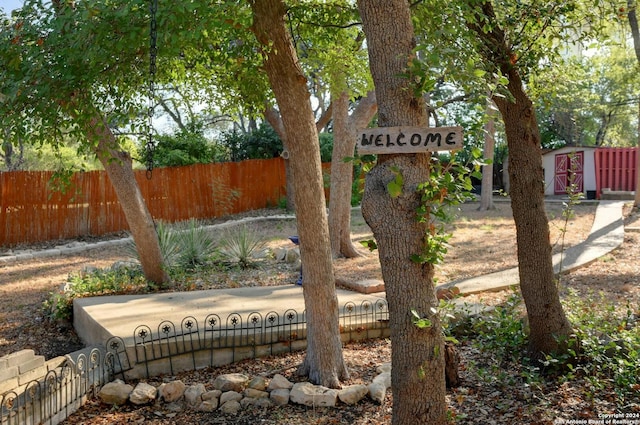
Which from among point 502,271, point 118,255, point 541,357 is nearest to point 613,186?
point 502,271

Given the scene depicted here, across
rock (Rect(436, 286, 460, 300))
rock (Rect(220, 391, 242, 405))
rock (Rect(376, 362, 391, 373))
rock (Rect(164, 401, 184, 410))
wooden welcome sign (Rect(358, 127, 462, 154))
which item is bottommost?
rock (Rect(164, 401, 184, 410))

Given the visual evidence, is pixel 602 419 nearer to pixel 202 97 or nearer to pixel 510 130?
pixel 510 130

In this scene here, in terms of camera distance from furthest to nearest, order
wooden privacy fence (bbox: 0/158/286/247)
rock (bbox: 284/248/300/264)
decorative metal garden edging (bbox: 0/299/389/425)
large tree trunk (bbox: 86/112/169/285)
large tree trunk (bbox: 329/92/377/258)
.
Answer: wooden privacy fence (bbox: 0/158/286/247) < large tree trunk (bbox: 329/92/377/258) < rock (bbox: 284/248/300/264) < large tree trunk (bbox: 86/112/169/285) < decorative metal garden edging (bbox: 0/299/389/425)

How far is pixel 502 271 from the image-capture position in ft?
27.7

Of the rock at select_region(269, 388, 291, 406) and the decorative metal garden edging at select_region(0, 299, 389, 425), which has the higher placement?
the decorative metal garden edging at select_region(0, 299, 389, 425)

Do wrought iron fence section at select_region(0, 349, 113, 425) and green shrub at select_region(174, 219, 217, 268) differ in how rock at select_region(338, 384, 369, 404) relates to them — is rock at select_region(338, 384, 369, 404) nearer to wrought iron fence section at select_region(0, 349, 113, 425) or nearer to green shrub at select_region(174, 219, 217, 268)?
wrought iron fence section at select_region(0, 349, 113, 425)

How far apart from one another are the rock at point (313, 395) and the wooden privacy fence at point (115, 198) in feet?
22.5

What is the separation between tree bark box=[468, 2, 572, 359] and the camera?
14.5ft

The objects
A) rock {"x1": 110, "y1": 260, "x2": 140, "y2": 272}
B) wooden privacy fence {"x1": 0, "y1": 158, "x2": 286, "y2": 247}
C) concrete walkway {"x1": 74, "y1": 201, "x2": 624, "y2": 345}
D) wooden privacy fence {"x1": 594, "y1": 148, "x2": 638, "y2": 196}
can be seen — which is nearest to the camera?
concrete walkway {"x1": 74, "y1": 201, "x2": 624, "y2": 345}

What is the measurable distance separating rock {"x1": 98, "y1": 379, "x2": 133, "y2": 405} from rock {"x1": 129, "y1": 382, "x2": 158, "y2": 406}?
2.2 inches

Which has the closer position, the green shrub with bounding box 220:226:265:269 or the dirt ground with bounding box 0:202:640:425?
the dirt ground with bounding box 0:202:640:425

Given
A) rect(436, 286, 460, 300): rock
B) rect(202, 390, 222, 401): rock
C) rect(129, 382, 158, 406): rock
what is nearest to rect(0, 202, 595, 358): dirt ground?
rect(436, 286, 460, 300): rock

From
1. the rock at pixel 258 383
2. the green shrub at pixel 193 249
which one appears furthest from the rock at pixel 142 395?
the green shrub at pixel 193 249

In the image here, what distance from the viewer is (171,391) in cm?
447
